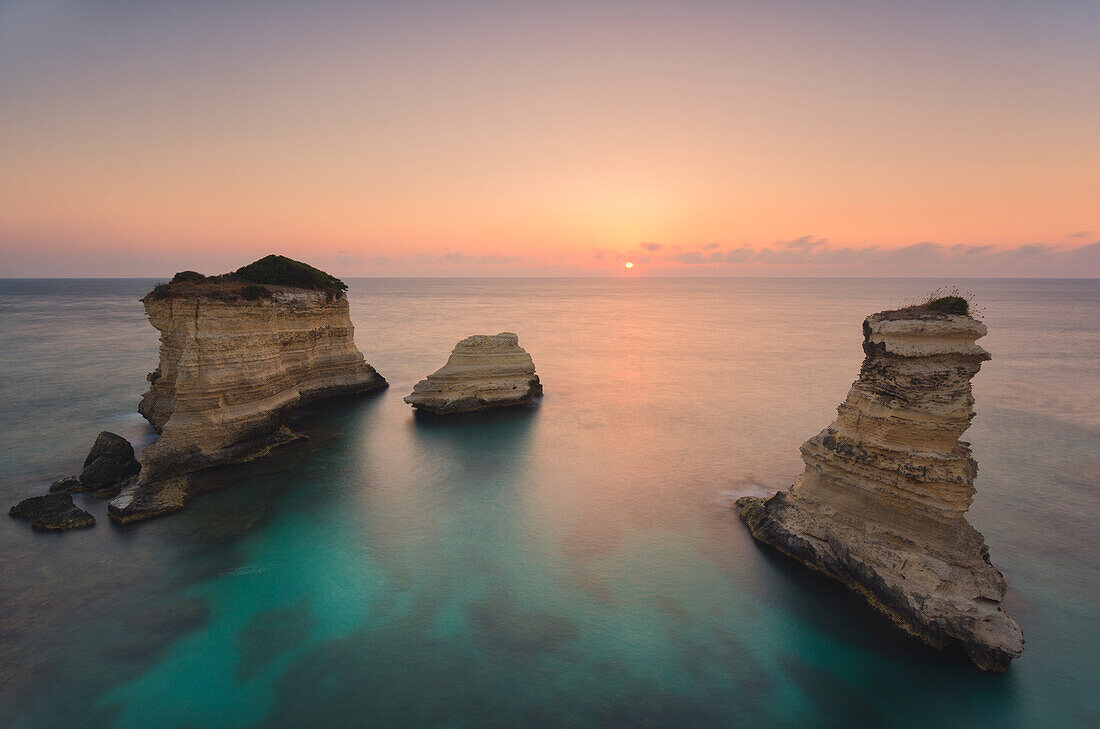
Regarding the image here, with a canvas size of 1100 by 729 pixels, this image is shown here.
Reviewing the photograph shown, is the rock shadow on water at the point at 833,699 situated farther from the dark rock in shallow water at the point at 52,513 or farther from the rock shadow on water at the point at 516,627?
the dark rock in shallow water at the point at 52,513

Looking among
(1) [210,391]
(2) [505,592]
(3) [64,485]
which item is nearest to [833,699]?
(2) [505,592]

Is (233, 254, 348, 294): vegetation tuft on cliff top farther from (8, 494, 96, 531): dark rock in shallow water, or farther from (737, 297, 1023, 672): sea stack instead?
(737, 297, 1023, 672): sea stack

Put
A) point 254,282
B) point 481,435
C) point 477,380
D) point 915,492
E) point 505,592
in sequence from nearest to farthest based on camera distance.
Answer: point 915,492 < point 505,592 < point 481,435 < point 254,282 < point 477,380

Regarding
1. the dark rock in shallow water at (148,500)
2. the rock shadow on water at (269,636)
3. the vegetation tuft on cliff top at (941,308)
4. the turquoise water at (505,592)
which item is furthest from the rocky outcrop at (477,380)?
the vegetation tuft on cliff top at (941,308)

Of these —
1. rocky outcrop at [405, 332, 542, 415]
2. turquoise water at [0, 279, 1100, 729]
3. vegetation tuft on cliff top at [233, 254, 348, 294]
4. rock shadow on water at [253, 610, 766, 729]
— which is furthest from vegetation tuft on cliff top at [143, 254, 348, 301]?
rock shadow on water at [253, 610, 766, 729]

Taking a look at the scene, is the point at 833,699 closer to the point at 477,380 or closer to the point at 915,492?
the point at 915,492
